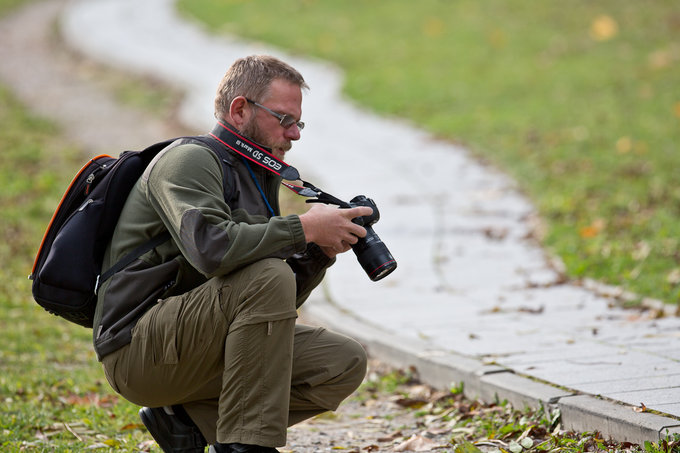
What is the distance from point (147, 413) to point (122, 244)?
80cm

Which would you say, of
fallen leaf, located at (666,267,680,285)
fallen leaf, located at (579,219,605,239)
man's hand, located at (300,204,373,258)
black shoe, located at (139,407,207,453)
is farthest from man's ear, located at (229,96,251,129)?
fallen leaf, located at (579,219,605,239)

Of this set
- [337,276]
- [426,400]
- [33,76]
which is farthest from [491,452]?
[33,76]

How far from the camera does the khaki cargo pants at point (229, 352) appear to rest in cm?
335

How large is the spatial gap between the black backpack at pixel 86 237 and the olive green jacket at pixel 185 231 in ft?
0.15

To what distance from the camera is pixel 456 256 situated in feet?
27.8

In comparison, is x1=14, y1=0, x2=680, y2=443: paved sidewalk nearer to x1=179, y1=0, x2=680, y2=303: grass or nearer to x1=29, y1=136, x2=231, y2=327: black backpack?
x1=179, y1=0, x2=680, y2=303: grass

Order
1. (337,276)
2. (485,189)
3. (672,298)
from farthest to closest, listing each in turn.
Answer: (485,189) → (337,276) → (672,298)

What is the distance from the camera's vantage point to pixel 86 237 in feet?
11.5

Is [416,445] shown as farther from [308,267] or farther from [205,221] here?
[205,221]

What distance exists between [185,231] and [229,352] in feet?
1.61

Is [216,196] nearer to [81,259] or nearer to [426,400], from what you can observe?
[81,259]

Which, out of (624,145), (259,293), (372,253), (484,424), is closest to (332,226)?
(372,253)

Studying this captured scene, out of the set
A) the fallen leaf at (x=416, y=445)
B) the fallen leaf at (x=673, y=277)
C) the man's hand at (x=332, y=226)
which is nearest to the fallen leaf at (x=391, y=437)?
the fallen leaf at (x=416, y=445)

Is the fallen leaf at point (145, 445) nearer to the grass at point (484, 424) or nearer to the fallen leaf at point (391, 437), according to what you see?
the fallen leaf at point (391, 437)
